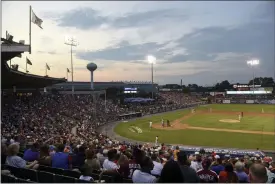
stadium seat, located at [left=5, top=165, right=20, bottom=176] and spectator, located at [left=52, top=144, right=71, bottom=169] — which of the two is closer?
stadium seat, located at [left=5, top=165, right=20, bottom=176]

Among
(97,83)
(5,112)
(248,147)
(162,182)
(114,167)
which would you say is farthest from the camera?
(97,83)

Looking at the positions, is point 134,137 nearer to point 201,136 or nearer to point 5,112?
point 201,136

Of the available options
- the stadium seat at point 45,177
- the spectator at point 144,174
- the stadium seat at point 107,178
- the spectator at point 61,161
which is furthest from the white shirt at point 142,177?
the spectator at point 61,161

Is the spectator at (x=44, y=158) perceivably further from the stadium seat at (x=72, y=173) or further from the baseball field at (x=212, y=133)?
the baseball field at (x=212, y=133)

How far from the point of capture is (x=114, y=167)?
26.1ft

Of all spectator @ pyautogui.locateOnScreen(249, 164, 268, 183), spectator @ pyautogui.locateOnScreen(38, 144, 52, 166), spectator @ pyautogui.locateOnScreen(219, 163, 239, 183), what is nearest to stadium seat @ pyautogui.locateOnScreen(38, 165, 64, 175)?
spectator @ pyautogui.locateOnScreen(38, 144, 52, 166)

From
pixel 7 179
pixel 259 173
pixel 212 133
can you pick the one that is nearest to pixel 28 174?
pixel 7 179

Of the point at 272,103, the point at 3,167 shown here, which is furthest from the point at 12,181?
the point at 272,103

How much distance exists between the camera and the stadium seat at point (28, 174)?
7.84 m

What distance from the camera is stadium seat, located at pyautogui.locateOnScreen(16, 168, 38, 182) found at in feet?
25.7

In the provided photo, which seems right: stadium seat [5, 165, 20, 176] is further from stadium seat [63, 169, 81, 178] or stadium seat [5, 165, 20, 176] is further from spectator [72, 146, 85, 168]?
spectator [72, 146, 85, 168]

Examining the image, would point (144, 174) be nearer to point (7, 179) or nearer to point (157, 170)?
point (157, 170)

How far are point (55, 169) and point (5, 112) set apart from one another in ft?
92.6

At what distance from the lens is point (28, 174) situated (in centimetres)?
796
